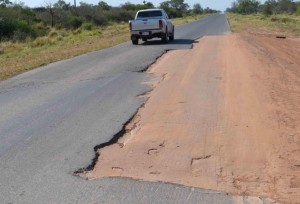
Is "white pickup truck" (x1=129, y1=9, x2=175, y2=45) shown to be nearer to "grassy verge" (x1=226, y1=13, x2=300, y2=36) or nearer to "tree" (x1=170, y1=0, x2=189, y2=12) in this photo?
"grassy verge" (x1=226, y1=13, x2=300, y2=36)

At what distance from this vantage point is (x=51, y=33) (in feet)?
153

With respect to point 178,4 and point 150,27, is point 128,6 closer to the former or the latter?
point 178,4

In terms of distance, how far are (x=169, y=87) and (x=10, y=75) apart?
6.58 metres

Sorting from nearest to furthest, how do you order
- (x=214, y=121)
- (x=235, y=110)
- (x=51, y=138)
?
(x=51, y=138)
(x=214, y=121)
(x=235, y=110)

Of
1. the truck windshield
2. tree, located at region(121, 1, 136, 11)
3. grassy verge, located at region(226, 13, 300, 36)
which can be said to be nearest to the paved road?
the truck windshield

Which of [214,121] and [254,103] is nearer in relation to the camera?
[214,121]

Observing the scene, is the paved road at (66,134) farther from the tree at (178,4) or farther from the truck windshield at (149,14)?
the tree at (178,4)

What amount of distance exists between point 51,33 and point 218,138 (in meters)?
41.5

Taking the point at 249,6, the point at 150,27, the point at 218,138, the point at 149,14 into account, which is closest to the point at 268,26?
the point at 149,14

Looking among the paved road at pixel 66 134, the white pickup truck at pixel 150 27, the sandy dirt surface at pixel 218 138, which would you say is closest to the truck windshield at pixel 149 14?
the white pickup truck at pixel 150 27

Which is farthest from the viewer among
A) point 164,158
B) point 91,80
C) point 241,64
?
point 241,64

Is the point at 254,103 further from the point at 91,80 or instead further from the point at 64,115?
the point at 91,80

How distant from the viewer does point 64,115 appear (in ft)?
29.2

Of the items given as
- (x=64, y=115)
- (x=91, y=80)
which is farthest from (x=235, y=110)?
(x=91, y=80)
